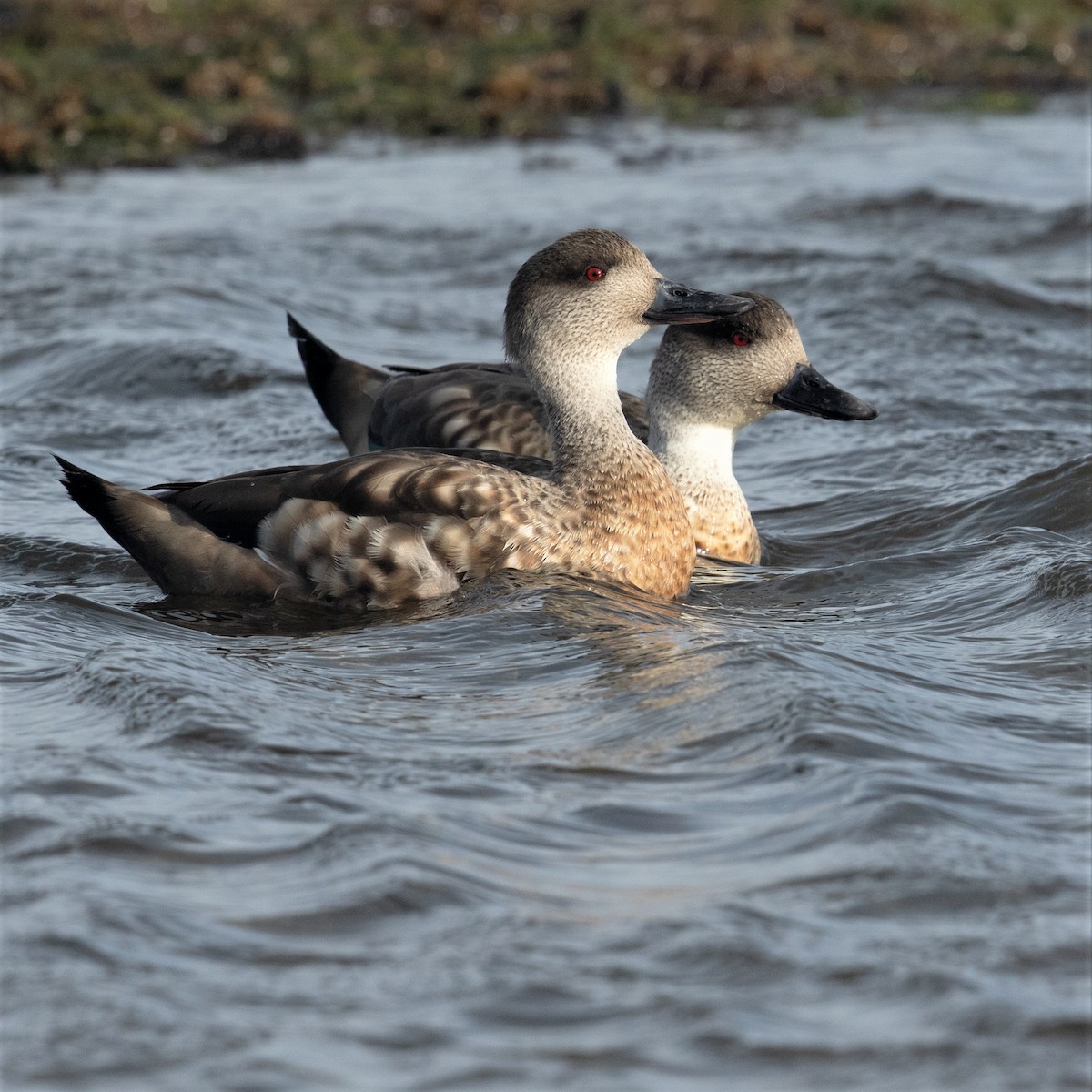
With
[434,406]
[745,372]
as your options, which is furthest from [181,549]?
[745,372]

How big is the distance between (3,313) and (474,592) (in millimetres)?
6669

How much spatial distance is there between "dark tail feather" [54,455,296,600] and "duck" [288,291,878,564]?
1195 millimetres

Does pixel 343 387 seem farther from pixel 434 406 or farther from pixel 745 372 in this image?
pixel 745 372

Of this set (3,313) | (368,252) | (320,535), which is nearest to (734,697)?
(320,535)

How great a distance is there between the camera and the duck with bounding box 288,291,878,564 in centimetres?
786

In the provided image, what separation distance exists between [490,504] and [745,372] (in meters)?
1.63

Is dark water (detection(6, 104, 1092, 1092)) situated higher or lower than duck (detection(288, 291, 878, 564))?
lower

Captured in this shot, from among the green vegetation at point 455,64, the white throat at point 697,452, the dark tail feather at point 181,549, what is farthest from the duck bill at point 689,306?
the green vegetation at point 455,64

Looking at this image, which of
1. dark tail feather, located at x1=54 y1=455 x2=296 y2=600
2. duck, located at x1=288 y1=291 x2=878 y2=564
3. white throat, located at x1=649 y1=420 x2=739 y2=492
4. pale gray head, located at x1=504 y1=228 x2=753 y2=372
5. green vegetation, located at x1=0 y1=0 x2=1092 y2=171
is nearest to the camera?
dark tail feather, located at x1=54 y1=455 x2=296 y2=600

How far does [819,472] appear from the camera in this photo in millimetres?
9266

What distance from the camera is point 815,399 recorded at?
25.7ft

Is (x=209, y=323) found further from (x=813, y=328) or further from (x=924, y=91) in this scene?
(x=924, y=91)

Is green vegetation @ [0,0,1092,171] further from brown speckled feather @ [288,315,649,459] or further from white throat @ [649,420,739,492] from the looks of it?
white throat @ [649,420,739,492]

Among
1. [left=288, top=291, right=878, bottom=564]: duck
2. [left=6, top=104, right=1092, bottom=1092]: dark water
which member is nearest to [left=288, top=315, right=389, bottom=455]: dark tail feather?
[left=288, top=291, right=878, bottom=564]: duck
